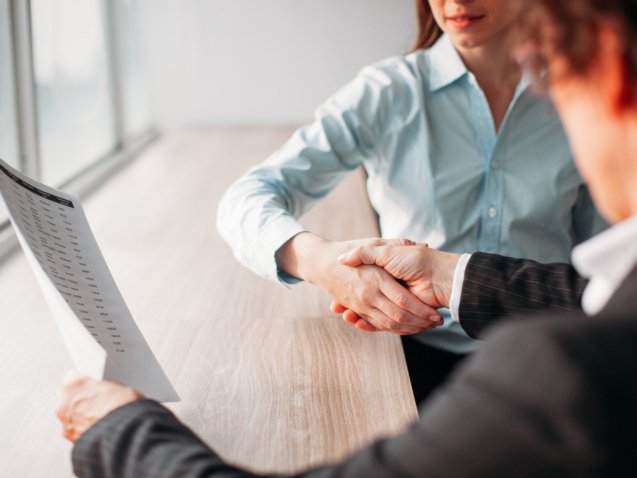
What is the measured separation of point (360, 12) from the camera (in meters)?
2.99

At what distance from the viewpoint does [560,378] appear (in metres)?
0.48

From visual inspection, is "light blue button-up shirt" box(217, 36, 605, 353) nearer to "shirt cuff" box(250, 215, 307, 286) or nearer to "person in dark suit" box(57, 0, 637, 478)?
"shirt cuff" box(250, 215, 307, 286)

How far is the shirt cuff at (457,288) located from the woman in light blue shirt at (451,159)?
0.75 ft

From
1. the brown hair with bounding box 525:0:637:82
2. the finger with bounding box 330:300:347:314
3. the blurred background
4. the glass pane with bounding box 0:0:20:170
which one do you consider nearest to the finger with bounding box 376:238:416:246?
the finger with bounding box 330:300:347:314

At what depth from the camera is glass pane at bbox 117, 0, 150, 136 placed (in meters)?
2.79

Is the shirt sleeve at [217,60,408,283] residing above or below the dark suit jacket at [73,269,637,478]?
below

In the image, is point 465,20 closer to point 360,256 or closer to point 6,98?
point 360,256

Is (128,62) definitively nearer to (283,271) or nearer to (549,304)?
(283,271)

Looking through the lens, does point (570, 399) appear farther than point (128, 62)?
No

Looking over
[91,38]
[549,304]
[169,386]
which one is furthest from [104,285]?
[91,38]

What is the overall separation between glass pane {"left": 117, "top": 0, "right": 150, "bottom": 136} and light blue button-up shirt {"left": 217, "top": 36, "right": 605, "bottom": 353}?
4.92ft

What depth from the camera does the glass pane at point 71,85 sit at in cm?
201

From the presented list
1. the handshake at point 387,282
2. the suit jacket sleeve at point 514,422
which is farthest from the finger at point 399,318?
the suit jacket sleeve at point 514,422

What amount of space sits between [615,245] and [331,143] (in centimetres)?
81
